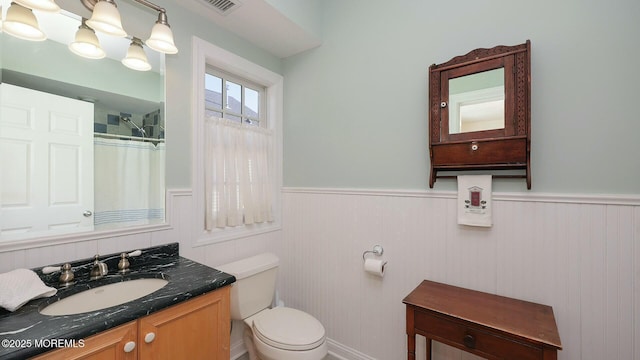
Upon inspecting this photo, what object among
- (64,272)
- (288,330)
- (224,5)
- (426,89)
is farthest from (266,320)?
(224,5)

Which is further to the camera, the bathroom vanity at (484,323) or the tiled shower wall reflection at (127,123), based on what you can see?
the tiled shower wall reflection at (127,123)

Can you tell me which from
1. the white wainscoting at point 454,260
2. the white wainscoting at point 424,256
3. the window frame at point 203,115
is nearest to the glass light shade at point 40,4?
the window frame at point 203,115

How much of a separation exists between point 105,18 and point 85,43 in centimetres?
25

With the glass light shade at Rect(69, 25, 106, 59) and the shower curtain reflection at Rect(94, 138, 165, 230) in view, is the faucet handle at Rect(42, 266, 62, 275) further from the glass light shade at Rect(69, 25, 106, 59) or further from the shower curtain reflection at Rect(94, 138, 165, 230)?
the glass light shade at Rect(69, 25, 106, 59)

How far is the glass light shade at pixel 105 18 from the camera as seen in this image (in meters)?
1.16

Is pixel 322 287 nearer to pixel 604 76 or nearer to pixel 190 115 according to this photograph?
pixel 190 115

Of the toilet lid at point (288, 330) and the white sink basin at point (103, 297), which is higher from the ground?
the white sink basin at point (103, 297)

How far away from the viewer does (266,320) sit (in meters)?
1.69

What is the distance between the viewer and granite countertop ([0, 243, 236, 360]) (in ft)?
2.63

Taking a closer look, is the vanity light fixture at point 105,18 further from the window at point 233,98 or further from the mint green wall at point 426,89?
the mint green wall at point 426,89

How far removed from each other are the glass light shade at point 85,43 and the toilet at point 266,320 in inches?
54.9

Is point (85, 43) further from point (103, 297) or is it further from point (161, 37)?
point (103, 297)

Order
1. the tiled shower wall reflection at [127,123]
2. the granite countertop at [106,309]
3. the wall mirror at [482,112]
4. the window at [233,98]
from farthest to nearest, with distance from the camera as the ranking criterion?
the window at [233,98] < the tiled shower wall reflection at [127,123] < the wall mirror at [482,112] < the granite countertop at [106,309]

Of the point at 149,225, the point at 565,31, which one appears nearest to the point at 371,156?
the point at 565,31
